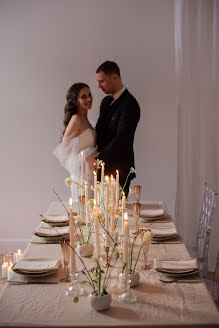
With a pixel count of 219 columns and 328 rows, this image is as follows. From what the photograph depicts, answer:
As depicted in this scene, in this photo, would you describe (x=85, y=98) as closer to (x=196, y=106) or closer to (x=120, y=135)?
(x=120, y=135)

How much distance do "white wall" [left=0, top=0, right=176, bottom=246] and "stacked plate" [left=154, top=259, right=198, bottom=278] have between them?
293 cm

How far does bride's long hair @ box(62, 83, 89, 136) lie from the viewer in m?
4.88

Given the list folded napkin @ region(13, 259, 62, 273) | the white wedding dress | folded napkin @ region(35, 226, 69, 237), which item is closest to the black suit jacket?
the white wedding dress

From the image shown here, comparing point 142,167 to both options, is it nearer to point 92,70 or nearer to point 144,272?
point 92,70

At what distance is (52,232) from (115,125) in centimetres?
188

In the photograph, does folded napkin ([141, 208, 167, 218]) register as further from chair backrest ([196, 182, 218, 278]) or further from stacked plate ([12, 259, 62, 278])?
stacked plate ([12, 259, 62, 278])

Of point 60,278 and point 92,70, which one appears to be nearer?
point 60,278

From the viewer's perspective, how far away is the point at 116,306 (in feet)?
6.25

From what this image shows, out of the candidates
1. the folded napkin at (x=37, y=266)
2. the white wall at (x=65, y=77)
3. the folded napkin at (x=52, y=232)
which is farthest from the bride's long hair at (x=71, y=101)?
the folded napkin at (x=37, y=266)

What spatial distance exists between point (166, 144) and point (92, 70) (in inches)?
45.6

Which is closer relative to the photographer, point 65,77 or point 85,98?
point 85,98

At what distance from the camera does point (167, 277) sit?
7.36 feet

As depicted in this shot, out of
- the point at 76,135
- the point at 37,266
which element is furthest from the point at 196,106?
the point at 37,266

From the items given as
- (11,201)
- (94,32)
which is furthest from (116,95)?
(11,201)
